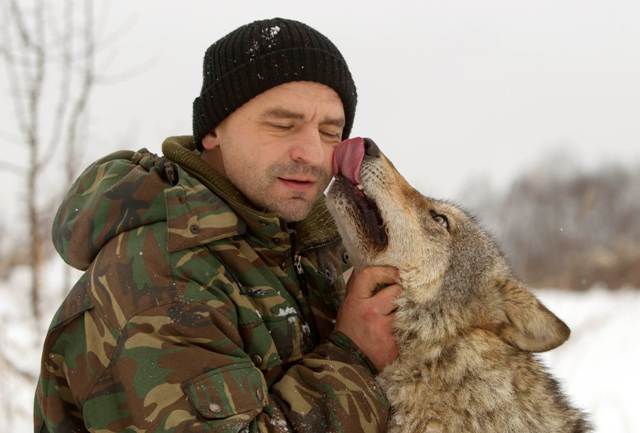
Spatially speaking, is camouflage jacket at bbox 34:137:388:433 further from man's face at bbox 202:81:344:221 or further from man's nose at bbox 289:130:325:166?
man's nose at bbox 289:130:325:166

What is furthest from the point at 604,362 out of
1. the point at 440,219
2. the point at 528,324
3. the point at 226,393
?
the point at 226,393

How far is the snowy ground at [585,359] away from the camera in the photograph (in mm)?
5805

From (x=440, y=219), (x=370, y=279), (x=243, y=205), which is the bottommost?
(x=370, y=279)

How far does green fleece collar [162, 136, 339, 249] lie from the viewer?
7.66 feet

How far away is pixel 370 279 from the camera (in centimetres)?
265

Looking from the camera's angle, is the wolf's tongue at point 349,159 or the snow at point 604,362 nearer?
the wolf's tongue at point 349,159

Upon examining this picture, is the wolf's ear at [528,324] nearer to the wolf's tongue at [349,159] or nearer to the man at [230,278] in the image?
the man at [230,278]

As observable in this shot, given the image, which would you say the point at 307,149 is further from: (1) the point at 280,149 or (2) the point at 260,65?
(2) the point at 260,65

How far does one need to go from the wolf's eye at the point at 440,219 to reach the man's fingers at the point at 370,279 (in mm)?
370

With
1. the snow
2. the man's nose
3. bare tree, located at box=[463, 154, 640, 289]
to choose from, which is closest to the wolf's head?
the man's nose

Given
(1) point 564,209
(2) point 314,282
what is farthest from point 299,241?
(1) point 564,209

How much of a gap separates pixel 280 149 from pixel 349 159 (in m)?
0.36

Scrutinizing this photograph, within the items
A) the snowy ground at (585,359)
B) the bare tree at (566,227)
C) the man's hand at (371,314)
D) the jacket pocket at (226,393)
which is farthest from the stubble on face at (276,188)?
the bare tree at (566,227)

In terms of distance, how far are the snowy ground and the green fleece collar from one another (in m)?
1.56
